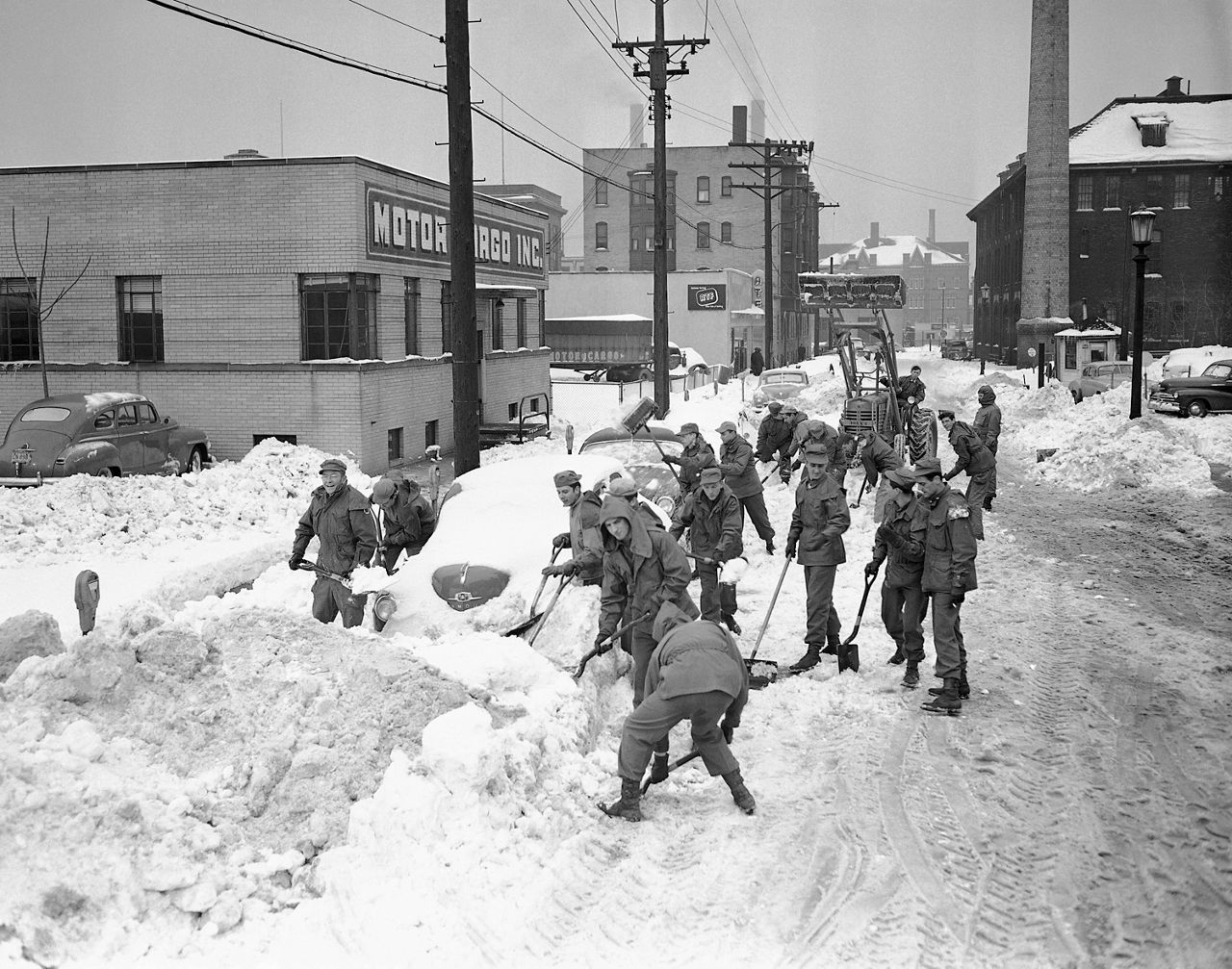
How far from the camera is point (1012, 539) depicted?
15.6m

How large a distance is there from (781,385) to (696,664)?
3076cm

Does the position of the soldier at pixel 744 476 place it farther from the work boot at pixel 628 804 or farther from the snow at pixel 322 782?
the work boot at pixel 628 804

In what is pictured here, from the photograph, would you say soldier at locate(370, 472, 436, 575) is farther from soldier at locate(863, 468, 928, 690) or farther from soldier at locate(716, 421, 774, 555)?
soldier at locate(863, 468, 928, 690)

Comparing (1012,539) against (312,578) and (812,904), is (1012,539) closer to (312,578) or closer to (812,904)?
(312,578)

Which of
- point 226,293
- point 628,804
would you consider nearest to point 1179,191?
point 226,293

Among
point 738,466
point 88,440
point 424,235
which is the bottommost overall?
point 738,466

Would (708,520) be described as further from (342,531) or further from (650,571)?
(342,531)

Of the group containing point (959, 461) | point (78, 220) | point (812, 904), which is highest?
point (78, 220)

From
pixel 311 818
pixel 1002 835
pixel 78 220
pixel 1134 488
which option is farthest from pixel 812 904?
pixel 78 220

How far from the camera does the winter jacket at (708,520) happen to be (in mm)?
10531

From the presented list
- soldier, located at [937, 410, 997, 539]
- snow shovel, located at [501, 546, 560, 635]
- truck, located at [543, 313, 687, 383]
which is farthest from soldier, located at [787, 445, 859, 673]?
truck, located at [543, 313, 687, 383]

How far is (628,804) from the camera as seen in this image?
6.86 metres

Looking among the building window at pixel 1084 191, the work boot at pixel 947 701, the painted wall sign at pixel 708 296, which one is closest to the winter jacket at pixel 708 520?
the work boot at pixel 947 701

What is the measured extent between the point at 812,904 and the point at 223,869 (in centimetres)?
280
